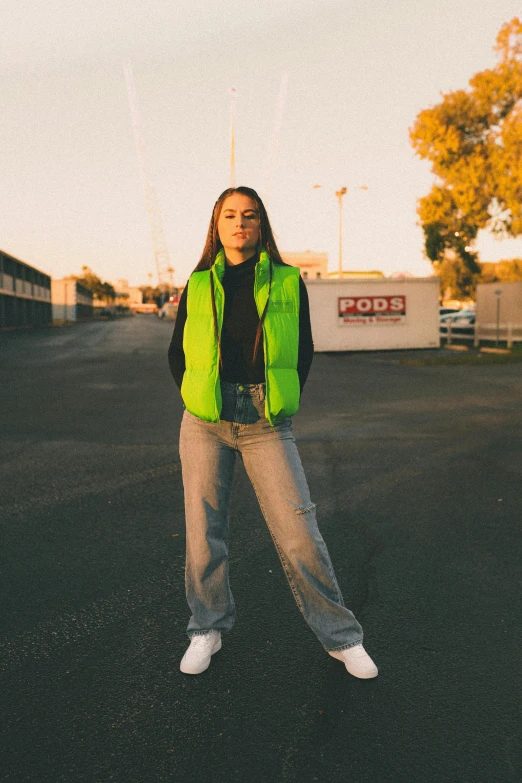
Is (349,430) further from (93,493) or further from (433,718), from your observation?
(433,718)

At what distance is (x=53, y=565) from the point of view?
426 cm

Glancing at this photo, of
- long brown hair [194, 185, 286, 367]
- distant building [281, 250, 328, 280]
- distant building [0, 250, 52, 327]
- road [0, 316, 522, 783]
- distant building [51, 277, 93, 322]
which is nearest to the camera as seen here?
road [0, 316, 522, 783]

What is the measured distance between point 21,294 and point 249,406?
61.2 metres

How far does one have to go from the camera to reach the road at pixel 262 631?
239 cm

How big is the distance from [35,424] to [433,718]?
8.12 metres

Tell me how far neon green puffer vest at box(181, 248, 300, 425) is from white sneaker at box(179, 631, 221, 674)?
3.08 feet

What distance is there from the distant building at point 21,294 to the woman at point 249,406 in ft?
170

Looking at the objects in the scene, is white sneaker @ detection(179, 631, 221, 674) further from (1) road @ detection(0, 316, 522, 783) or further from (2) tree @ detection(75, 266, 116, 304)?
(2) tree @ detection(75, 266, 116, 304)

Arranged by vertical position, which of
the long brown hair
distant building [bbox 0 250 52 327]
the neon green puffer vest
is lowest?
the neon green puffer vest

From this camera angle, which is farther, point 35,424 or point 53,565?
point 35,424

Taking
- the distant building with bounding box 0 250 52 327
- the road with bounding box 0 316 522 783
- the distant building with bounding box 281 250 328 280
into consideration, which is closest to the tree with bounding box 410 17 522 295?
the road with bounding box 0 316 522 783

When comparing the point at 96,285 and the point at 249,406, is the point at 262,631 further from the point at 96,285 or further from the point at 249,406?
the point at 96,285

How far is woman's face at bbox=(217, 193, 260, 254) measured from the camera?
286cm

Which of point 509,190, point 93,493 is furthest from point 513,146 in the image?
point 93,493
